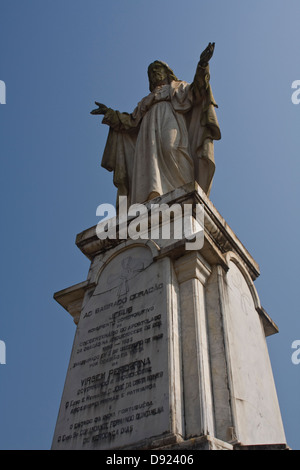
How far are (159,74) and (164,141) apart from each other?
2.28m

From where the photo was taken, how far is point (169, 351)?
5234mm

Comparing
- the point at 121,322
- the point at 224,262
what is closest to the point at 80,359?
the point at 121,322

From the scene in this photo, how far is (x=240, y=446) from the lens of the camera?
→ 179 inches

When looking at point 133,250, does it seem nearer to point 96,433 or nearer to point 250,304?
point 250,304

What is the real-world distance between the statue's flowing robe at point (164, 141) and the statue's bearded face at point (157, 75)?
22 centimetres

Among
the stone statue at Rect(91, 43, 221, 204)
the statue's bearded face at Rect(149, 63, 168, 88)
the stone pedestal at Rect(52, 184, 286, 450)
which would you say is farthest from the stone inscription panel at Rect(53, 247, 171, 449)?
the statue's bearded face at Rect(149, 63, 168, 88)

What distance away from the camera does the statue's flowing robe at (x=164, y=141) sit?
802 cm

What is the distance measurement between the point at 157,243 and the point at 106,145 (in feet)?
11.7

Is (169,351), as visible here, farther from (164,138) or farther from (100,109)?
(100,109)

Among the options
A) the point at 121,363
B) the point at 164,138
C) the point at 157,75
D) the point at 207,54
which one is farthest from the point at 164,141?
the point at 121,363

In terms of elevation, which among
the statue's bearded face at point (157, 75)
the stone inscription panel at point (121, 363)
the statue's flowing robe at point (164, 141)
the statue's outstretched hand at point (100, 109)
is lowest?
the stone inscription panel at point (121, 363)

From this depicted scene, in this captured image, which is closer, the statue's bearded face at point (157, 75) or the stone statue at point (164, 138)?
the stone statue at point (164, 138)

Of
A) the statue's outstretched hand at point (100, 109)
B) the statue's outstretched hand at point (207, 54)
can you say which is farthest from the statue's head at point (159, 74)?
the statue's outstretched hand at point (207, 54)

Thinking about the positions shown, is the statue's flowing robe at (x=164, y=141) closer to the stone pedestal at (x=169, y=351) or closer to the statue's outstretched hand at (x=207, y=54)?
the statue's outstretched hand at (x=207, y=54)
